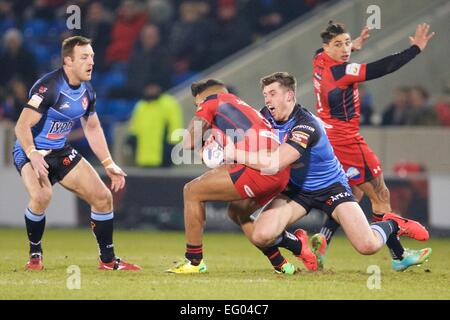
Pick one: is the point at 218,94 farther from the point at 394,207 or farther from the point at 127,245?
the point at 394,207

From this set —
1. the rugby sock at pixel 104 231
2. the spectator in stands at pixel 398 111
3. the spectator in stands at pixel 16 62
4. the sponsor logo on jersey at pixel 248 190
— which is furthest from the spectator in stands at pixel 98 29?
the sponsor logo on jersey at pixel 248 190

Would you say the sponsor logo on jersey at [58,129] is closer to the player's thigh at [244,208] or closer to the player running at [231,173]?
the player running at [231,173]

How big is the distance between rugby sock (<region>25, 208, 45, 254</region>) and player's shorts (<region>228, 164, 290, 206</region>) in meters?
1.99

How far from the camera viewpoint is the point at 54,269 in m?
9.95

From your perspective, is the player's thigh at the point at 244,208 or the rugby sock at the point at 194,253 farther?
the player's thigh at the point at 244,208

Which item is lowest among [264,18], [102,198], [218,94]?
[102,198]

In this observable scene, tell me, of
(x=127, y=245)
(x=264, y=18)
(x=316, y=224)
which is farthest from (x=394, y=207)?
(x=264, y=18)

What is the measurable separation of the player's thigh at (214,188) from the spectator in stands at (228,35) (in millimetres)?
8864

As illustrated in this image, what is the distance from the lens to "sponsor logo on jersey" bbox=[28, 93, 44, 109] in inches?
374

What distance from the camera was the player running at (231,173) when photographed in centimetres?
909

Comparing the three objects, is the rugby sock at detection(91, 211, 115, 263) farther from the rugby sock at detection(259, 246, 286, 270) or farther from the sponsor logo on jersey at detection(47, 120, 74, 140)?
the rugby sock at detection(259, 246, 286, 270)

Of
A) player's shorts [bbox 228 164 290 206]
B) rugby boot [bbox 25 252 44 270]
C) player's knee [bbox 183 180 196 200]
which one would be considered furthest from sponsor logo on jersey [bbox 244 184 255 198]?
rugby boot [bbox 25 252 44 270]

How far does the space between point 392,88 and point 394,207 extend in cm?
265

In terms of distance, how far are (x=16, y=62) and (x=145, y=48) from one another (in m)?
2.31
